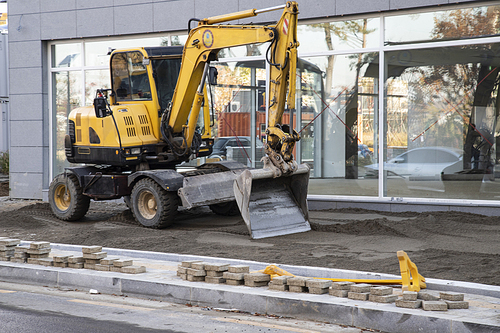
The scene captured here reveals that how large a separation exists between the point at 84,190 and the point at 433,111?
7.26 meters

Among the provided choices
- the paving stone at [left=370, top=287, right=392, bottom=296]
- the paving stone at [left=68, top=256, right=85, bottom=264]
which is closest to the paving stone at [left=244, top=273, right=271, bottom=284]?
the paving stone at [left=370, top=287, right=392, bottom=296]

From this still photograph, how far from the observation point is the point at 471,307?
5.56 m

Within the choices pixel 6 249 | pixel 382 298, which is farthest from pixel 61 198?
pixel 382 298

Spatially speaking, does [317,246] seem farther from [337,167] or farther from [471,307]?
[337,167]

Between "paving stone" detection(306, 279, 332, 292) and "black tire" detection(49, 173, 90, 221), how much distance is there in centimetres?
740

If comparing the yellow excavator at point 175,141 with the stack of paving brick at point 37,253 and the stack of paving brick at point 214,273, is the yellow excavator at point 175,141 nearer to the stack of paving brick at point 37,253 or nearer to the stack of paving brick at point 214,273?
the stack of paving brick at point 214,273

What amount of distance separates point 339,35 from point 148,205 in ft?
18.6

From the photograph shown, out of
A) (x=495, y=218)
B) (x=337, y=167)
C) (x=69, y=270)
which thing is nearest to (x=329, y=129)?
(x=337, y=167)

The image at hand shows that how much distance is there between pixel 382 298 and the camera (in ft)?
18.6

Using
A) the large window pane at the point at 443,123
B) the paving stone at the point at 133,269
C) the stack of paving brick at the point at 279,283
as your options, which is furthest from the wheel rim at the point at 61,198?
Result: the stack of paving brick at the point at 279,283

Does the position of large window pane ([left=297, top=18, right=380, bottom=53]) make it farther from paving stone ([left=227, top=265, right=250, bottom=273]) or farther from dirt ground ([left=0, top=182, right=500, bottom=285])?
paving stone ([left=227, top=265, right=250, bottom=273])

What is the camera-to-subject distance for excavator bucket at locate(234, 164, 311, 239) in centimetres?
947

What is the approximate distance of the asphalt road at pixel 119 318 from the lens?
5.44 m

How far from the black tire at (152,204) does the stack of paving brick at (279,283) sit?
4.85m
